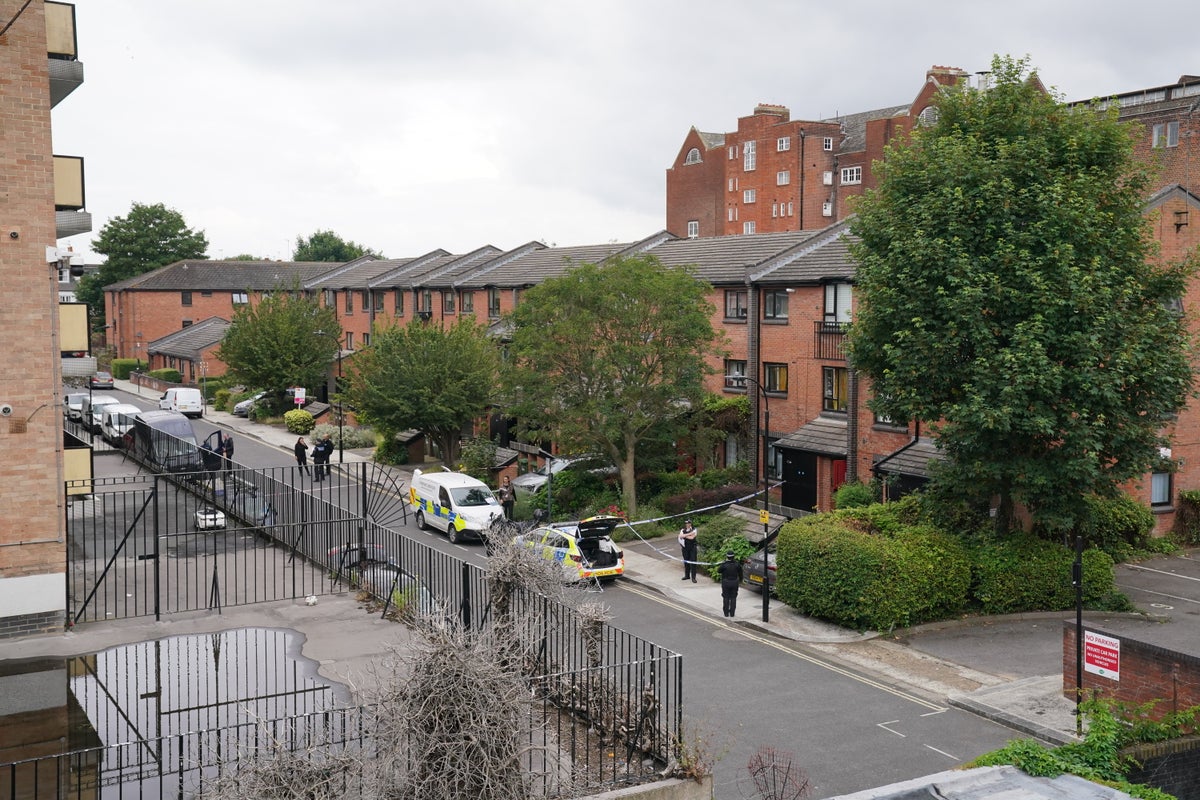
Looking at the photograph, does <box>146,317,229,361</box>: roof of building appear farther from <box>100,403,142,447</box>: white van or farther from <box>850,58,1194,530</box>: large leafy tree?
<box>850,58,1194,530</box>: large leafy tree

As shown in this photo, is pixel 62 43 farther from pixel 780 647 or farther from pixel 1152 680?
pixel 1152 680

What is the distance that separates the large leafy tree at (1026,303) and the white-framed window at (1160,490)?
291 inches

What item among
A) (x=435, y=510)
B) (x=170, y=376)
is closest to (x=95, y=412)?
(x=435, y=510)

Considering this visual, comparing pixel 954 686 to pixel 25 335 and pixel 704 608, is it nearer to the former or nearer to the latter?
pixel 704 608

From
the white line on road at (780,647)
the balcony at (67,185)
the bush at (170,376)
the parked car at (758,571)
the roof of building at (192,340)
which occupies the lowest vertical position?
the white line on road at (780,647)

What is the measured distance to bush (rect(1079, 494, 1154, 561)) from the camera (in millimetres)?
27178

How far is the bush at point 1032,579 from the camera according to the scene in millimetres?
22797

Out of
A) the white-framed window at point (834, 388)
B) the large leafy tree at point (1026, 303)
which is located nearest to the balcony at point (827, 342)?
the white-framed window at point (834, 388)

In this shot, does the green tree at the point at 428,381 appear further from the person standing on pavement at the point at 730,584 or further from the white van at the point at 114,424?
the person standing on pavement at the point at 730,584

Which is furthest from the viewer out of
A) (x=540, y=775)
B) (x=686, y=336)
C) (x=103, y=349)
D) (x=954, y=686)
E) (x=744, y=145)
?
(x=103, y=349)

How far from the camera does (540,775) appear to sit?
9.45 m

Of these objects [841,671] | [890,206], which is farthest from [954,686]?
[890,206]

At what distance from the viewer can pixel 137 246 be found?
105 m

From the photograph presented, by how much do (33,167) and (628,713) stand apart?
12342mm
